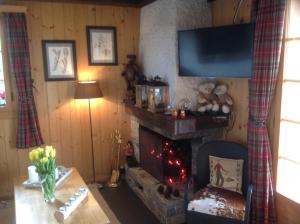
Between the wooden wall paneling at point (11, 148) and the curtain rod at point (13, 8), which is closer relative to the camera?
the curtain rod at point (13, 8)

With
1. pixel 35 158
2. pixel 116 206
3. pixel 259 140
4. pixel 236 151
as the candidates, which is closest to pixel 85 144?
pixel 116 206

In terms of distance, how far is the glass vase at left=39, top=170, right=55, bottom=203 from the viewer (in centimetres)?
215

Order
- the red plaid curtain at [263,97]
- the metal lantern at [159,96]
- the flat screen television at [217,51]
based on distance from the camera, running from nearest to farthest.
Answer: the red plaid curtain at [263,97], the flat screen television at [217,51], the metal lantern at [159,96]

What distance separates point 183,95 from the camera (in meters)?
2.90

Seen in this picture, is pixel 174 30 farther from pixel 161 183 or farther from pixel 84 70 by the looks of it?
pixel 161 183

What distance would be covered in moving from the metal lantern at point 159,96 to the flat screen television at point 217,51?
0.28 m

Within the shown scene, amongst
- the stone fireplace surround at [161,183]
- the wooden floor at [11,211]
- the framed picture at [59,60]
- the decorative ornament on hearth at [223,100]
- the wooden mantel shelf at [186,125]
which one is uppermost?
the framed picture at [59,60]

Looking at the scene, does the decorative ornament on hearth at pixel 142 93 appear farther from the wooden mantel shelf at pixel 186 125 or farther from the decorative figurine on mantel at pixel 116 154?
the decorative figurine on mantel at pixel 116 154

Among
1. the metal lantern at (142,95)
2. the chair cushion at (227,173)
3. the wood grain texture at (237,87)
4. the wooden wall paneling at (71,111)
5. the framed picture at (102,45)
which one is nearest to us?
the chair cushion at (227,173)

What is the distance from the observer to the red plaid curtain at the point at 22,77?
10.1ft

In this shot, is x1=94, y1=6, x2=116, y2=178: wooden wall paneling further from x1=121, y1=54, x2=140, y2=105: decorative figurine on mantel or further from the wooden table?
the wooden table

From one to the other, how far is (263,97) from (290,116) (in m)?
0.26

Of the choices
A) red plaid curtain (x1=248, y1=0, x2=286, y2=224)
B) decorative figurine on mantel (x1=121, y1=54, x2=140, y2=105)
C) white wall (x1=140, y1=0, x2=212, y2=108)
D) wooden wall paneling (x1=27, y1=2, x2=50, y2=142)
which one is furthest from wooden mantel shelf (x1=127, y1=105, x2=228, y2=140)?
wooden wall paneling (x1=27, y1=2, x2=50, y2=142)

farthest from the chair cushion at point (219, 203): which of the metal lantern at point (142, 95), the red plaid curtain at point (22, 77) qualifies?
the red plaid curtain at point (22, 77)
